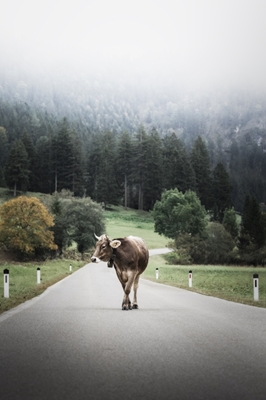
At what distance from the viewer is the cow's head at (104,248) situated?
12.4m

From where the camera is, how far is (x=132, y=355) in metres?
7.12

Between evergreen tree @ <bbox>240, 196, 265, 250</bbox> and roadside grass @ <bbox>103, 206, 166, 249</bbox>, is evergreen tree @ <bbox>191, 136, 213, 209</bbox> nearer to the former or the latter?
roadside grass @ <bbox>103, 206, 166, 249</bbox>

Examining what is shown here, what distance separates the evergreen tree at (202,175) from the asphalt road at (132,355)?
111 meters

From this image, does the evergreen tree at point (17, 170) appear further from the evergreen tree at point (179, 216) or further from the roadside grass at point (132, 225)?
the evergreen tree at point (179, 216)

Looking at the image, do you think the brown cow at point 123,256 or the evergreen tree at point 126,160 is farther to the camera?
the evergreen tree at point 126,160

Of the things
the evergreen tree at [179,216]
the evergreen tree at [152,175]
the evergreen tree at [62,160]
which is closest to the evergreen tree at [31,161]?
the evergreen tree at [62,160]

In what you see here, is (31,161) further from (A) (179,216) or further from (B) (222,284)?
(B) (222,284)

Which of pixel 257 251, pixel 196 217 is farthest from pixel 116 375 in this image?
pixel 196 217

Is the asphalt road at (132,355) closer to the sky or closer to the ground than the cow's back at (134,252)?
closer to the ground

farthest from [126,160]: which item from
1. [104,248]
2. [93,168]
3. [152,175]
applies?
[104,248]

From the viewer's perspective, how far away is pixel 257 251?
5825 cm

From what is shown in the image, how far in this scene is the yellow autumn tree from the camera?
51.8 meters

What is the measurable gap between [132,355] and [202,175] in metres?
119

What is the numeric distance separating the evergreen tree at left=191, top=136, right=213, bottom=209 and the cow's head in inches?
4285
